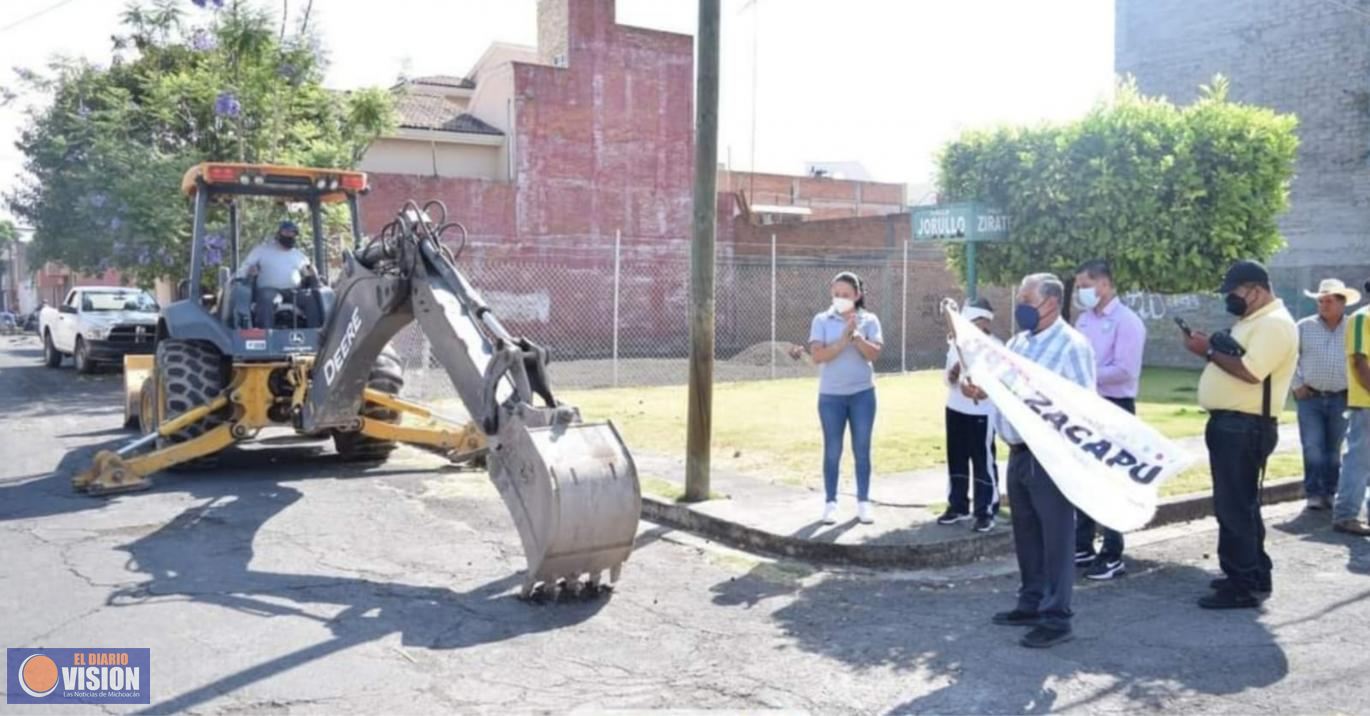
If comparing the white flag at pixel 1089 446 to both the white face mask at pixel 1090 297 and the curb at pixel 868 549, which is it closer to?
the white face mask at pixel 1090 297

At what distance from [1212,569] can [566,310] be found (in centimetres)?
2148

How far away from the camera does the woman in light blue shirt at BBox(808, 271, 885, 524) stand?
A: 7547 millimetres

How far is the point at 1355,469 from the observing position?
804 centimetres

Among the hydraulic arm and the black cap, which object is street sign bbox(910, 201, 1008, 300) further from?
the hydraulic arm

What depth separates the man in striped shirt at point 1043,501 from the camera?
5535 mm

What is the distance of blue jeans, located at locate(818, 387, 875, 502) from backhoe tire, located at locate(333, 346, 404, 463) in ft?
15.9

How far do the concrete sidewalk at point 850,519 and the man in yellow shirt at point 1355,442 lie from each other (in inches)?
37.2

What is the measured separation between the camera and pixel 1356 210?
78.5 feet

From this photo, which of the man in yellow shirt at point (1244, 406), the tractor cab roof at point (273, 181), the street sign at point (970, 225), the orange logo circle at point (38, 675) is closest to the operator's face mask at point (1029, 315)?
the man in yellow shirt at point (1244, 406)

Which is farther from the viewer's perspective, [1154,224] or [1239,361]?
[1154,224]

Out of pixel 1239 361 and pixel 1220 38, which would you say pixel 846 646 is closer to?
pixel 1239 361

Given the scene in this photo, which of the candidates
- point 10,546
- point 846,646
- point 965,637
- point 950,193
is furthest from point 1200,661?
point 10,546

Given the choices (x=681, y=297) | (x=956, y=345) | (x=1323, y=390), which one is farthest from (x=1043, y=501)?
(x=681, y=297)

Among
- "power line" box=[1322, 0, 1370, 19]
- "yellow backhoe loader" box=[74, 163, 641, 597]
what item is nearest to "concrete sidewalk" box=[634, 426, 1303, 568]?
"yellow backhoe loader" box=[74, 163, 641, 597]
